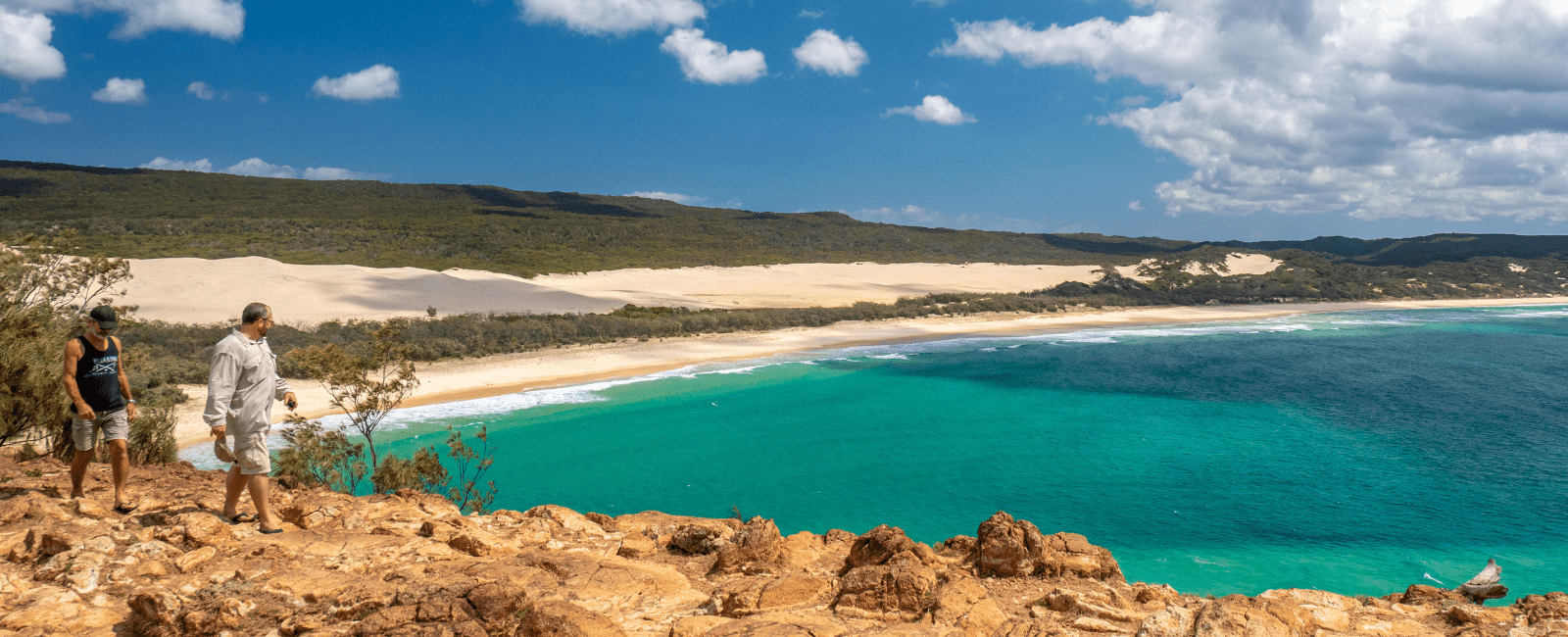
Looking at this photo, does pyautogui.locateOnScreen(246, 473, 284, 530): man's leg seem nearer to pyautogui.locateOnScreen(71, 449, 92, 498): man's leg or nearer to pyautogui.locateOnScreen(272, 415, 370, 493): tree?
pyautogui.locateOnScreen(71, 449, 92, 498): man's leg

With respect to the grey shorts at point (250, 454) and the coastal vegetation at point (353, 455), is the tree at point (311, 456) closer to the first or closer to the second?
the coastal vegetation at point (353, 455)

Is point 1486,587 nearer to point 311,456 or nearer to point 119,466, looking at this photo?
point 119,466

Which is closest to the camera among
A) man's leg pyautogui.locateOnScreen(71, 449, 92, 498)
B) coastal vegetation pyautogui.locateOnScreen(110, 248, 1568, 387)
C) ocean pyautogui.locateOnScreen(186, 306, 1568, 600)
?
man's leg pyautogui.locateOnScreen(71, 449, 92, 498)

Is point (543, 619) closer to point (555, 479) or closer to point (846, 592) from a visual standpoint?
point (846, 592)

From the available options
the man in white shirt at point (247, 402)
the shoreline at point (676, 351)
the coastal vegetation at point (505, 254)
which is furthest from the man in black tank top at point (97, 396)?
the shoreline at point (676, 351)

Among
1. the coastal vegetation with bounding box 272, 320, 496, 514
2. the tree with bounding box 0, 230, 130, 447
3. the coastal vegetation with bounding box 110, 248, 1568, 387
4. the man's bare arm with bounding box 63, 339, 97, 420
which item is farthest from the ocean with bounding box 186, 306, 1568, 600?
the man's bare arm with bounding box 63, 339, 97, 420

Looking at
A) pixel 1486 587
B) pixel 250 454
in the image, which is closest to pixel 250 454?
pixel 250 454
